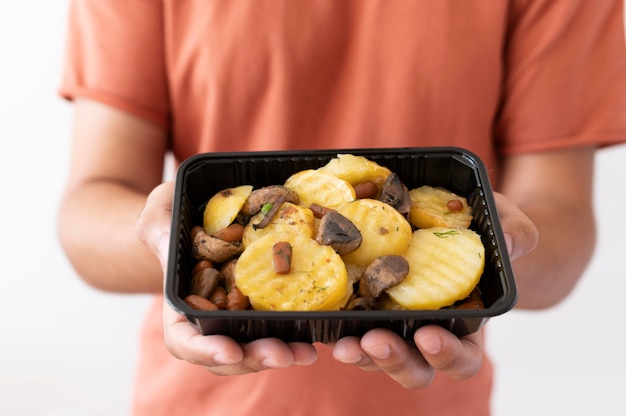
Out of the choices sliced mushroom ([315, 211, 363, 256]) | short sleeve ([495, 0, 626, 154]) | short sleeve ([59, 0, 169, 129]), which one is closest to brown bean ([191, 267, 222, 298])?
sliced mushroom ([315, 211, 363, 256])

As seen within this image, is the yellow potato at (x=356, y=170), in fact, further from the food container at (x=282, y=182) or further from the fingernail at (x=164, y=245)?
the fingernail at (x=164, y=245)

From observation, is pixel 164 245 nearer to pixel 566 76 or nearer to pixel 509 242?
pixel 509 242

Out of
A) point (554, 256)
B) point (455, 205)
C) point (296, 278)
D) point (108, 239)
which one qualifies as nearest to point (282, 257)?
point (296, 278)

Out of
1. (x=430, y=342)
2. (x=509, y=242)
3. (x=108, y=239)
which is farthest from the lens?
(x=108, y=239)

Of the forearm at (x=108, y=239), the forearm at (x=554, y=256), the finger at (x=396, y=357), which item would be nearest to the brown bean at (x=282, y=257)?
the finger at (x=396, y=357)

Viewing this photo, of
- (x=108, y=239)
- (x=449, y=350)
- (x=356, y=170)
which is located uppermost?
(x=356, y=170)

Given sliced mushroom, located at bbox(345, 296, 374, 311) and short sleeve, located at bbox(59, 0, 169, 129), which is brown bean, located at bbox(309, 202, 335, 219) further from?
short sleeve, located at bbox(59, 0, 169, 129)
